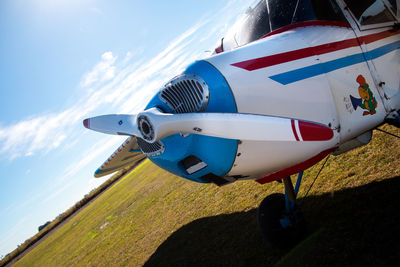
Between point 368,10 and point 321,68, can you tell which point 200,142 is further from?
point 368,10

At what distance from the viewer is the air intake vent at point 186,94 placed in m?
2.01

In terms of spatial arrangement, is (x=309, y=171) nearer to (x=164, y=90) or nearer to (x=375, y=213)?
→ (x=375, y=213)

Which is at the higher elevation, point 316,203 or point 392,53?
point 392,53

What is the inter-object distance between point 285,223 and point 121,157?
95.2 inches

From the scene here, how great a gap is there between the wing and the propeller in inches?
57.3

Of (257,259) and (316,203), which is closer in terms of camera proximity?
(257,259)

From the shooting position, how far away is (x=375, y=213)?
2951 millimetres

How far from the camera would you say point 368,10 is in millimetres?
3141

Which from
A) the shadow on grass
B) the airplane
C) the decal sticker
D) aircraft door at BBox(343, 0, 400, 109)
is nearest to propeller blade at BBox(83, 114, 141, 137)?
the airplane

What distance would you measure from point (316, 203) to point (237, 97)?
282cm

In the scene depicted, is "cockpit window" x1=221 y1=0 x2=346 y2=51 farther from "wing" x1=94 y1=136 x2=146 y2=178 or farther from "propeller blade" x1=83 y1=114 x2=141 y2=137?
"wing" x1=94 y1=136 x2=146 y2=178

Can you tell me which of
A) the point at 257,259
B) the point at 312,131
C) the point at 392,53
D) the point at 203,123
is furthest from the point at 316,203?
the point at 203,123

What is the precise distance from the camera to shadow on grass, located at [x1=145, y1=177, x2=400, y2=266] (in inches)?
99.0

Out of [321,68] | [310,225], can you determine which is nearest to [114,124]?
[321,68]
